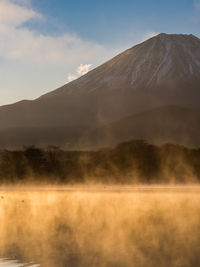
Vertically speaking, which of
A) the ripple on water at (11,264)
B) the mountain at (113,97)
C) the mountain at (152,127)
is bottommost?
the ripple on water at (11,264)

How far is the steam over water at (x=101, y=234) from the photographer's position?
28.8 feet

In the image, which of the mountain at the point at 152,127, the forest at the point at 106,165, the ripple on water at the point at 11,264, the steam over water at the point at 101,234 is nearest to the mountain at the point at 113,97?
the mountain at the point at 152,127

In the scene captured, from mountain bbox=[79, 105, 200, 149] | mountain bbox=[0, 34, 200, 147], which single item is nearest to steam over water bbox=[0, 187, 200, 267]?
mountain bbox=[79, 105, 200, 149]

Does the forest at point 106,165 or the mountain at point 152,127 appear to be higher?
the mountain at point 152,127

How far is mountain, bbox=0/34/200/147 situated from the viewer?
73.0 metres

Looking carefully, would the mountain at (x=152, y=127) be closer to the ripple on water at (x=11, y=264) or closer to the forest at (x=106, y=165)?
the forest at (x=106, y=165)

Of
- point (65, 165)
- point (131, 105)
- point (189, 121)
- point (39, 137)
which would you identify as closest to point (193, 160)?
point (65, 165)

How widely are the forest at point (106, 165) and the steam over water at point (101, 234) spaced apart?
1375 centimetres

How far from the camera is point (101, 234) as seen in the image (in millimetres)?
11609

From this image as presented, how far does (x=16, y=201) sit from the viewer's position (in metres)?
21.7

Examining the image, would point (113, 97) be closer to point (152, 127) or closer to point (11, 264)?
point (152, 127)

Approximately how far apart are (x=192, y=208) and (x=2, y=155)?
23642 millimetres

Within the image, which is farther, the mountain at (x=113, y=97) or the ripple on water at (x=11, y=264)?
the mountain at (x=113, y=97)

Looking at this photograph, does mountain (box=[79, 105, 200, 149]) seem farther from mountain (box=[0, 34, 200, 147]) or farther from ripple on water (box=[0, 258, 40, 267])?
ripple on water (box=[0, 258, 40, 267])
